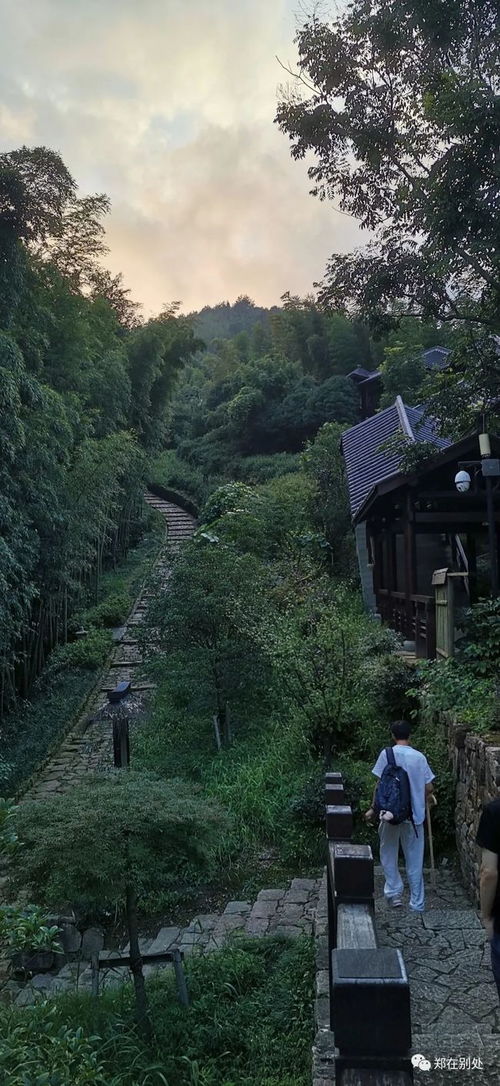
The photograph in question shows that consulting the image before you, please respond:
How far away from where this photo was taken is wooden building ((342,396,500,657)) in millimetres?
9488

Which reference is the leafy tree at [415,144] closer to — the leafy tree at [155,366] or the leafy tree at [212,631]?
the leafy tree at [212,631]

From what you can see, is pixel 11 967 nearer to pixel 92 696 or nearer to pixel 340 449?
pixel 92 696

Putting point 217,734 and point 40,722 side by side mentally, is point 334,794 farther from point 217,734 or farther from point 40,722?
point 40,722

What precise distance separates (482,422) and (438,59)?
158 inches

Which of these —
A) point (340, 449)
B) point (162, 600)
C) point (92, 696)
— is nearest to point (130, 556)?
point (340, 449)

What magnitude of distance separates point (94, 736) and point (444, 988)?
25.6 ft

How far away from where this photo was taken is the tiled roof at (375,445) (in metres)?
11.8

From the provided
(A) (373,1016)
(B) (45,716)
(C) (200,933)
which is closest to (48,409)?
(B) (45,716)

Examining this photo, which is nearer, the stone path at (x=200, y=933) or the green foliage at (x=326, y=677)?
the stone path at (x=200, y=933)

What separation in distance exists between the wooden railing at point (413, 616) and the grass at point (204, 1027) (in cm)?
369

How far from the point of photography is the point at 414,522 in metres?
10.0

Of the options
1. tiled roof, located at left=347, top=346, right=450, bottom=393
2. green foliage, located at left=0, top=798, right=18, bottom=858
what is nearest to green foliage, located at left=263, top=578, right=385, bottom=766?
green foliage, located at left=0, top=798, right=18, bottom=858

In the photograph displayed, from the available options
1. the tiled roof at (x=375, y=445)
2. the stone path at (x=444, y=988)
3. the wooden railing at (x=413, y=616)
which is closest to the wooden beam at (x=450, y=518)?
the tiled roof at (x=375, y=445)

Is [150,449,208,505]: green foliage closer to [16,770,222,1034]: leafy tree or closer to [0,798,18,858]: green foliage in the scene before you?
[16,770,222,1034]: leafy tree
